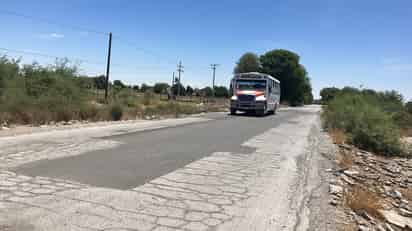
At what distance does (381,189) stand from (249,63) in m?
79.8

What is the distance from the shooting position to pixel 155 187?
205 inches

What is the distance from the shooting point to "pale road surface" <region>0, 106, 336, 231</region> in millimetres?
3816

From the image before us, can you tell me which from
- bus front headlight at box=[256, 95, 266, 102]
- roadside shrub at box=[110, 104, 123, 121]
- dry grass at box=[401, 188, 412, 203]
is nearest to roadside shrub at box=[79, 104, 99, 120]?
roadside shrub at box=[110, 104, 123, 121]

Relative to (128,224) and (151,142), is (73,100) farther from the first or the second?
(128,224)

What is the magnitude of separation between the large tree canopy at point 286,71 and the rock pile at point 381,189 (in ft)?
226

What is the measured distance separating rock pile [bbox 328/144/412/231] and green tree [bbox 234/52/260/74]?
7231 centimetres

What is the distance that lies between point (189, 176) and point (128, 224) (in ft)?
8.20

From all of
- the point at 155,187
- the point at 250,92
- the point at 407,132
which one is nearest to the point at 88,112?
the point at 155,187

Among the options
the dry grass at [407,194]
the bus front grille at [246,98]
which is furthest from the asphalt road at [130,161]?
the bus front grille at [246,98]

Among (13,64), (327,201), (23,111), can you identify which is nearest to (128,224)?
(327,201)

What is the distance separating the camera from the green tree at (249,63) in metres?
84.7

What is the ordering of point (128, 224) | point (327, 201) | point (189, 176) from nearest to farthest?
point (128, 224), point (327, 201), point (189, 176)

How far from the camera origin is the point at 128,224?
364 centimetres

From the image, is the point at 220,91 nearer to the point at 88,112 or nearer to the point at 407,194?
the point at 88,112
